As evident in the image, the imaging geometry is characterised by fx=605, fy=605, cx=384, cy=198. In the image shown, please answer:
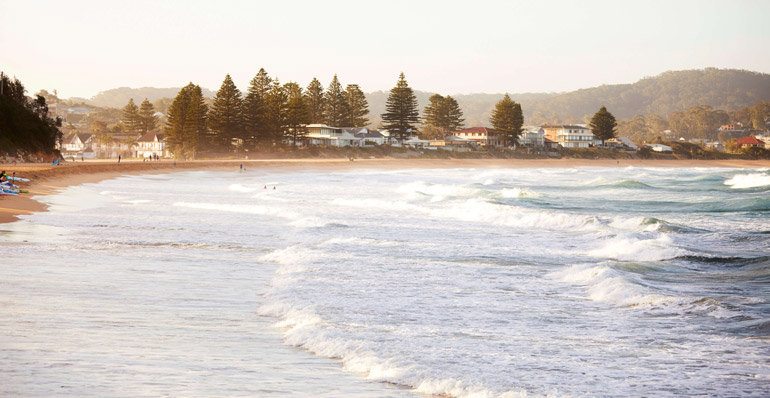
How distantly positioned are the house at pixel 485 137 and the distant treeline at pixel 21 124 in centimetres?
8578

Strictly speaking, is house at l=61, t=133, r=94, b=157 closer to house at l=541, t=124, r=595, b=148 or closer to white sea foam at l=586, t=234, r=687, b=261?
house at l=541, t=124, r=595, b=148

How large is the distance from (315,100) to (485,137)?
36979 mm

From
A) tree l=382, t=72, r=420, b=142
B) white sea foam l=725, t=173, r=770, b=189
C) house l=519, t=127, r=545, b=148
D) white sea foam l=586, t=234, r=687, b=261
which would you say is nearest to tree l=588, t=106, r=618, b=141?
house l=519, t=127, r=545, b=148

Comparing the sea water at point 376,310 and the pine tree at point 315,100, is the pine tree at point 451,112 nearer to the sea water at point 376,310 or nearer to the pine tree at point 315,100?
the pine tree at point 315,100

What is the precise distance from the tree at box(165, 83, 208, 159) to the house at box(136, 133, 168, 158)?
1902 cm

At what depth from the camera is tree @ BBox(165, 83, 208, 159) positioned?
284 feet

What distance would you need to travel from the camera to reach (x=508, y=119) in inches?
4892

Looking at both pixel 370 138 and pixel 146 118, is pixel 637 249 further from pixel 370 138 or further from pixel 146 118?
pixel 146 118

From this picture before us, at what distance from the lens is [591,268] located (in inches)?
508

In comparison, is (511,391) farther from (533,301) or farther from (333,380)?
(533,301)

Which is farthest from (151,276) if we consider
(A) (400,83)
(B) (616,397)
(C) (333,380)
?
(A) (400,83)

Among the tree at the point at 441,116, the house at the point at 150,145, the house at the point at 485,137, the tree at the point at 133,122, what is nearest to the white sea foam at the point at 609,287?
the house at the point at 150,145

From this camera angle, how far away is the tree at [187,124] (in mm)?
86438

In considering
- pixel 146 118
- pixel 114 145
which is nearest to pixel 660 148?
pixel 146 118
